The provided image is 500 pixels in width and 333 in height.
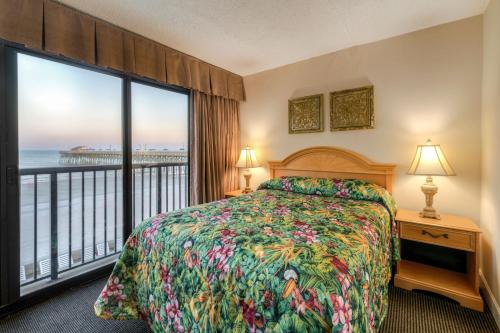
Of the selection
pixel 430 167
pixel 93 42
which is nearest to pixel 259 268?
pixel 430 167

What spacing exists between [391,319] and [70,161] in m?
3.14

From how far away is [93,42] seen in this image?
2.14 m

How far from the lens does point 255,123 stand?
367 centimetres

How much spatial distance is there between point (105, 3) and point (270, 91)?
2.17m

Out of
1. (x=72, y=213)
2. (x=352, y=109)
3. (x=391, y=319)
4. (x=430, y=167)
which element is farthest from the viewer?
(x=352, y=109)

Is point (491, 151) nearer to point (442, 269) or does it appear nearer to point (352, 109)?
point (442, 269)

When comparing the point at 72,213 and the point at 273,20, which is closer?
the point at 273,20

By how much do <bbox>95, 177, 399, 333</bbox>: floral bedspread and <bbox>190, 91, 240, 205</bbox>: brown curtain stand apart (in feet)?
4.12

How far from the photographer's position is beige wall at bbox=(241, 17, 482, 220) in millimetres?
2158

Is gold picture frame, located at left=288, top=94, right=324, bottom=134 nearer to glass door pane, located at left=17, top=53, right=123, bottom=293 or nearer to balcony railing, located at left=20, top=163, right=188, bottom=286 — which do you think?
balcony railing, located at left=20, top=163, right=188, bottom=286

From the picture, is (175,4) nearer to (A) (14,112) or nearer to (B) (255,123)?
(A) (14,112)

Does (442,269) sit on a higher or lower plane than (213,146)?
lower

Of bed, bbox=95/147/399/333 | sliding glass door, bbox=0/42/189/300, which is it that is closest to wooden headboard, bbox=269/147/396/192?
bed, bbox=95/147/399/333

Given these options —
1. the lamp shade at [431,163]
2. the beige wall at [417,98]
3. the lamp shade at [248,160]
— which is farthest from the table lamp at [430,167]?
the lamp shade at [248,160]
